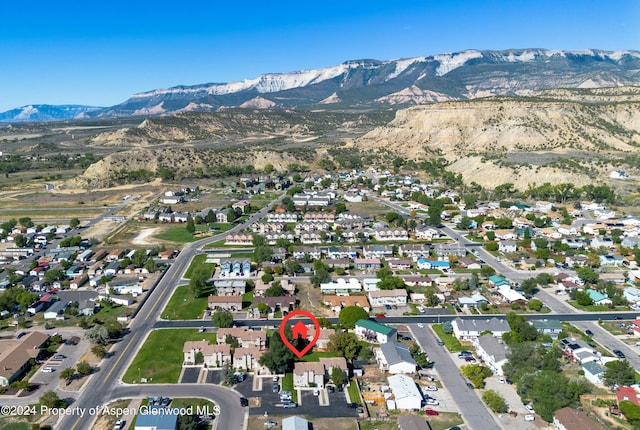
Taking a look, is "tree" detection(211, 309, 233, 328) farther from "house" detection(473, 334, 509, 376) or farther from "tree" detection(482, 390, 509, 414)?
"tree" detection(482, 390, 509, 414)

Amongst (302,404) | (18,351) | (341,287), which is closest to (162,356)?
(18,351)

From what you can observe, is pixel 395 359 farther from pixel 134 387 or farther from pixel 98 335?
pixel 98 335

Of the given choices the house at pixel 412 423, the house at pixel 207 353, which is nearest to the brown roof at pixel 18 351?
the house at pixel 207 353

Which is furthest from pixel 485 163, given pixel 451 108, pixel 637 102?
pixel 637 102

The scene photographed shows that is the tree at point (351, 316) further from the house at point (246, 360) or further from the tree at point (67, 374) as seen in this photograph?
the tree at point (67, 374)

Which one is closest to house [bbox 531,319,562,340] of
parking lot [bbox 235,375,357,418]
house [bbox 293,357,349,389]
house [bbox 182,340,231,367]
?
house [bbox 293,357,349,389]

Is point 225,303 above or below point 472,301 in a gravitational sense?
above
